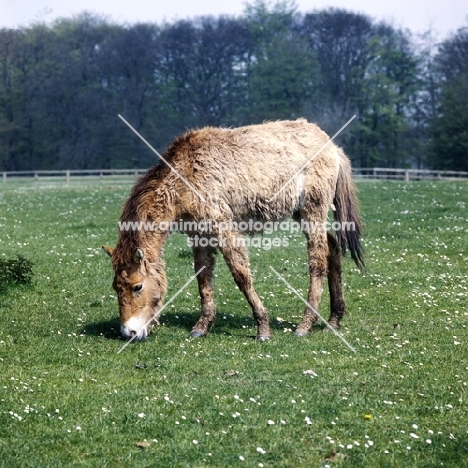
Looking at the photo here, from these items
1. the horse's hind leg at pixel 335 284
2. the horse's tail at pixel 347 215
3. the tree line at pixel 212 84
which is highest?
the tree line at pixel 212 84

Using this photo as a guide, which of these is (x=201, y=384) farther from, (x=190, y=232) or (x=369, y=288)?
(x=369, y=288)

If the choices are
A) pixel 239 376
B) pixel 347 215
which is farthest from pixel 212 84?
Answer: pixel 239 376

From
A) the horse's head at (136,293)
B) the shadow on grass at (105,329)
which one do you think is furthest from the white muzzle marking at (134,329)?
the shadow on grass at (105,329)

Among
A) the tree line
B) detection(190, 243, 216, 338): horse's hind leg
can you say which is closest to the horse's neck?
detection(190, 243, 216, 338): horse's hind leg

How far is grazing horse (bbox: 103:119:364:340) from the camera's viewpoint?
9.94 m

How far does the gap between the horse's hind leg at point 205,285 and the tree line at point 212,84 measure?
43961mm

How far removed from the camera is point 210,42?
6184 centimetres

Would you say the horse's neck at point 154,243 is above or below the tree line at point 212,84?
below

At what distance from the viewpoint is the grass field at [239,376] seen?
21.0ft

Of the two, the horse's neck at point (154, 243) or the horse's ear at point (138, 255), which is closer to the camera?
the horse's ear at point (138, 255)

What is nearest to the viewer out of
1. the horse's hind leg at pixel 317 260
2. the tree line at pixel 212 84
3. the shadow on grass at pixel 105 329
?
the shadow on grass at pixel 105 329

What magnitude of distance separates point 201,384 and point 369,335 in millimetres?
3007

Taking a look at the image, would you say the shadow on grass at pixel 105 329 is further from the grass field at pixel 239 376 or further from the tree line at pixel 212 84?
the tree line at pixel 212 84

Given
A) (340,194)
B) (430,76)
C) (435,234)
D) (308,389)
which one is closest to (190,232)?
(340,194)
